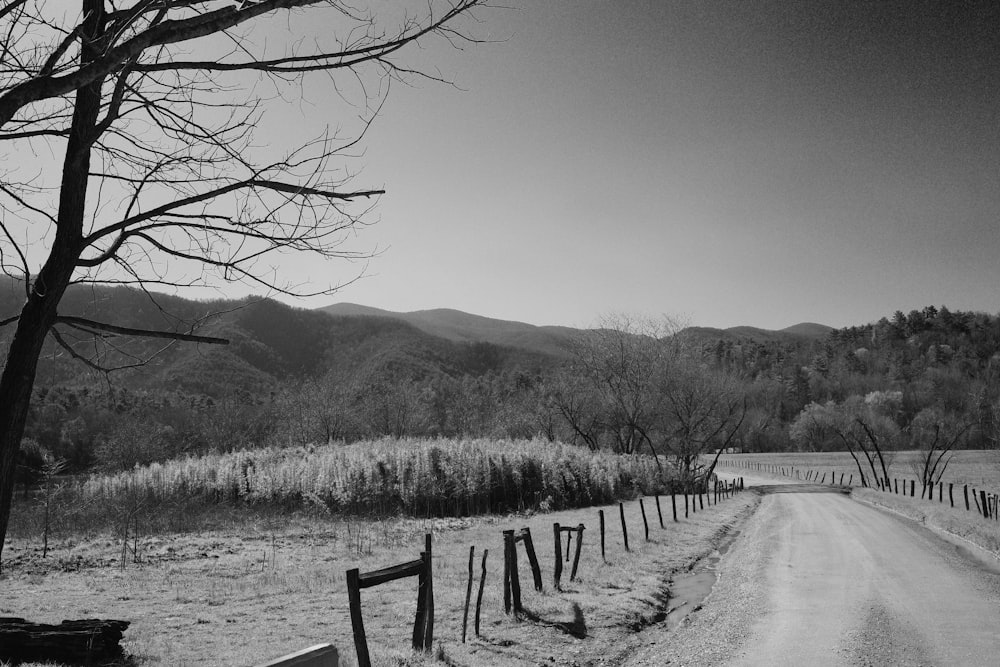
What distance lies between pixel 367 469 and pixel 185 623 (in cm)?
1688

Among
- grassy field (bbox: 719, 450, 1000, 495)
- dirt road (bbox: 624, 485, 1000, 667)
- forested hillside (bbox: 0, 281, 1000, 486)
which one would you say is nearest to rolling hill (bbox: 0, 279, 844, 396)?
forested hillside (bbox: 0, 281, 1000, 486)

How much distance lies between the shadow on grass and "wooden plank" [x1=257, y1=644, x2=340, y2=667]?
7662 millimetres

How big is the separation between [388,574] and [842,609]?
27.1 feet

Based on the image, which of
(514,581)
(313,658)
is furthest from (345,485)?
(313,658)

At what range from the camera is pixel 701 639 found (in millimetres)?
9422

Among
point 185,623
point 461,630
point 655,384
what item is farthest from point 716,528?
point 655,384

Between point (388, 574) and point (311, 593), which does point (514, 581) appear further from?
point (311, 593)

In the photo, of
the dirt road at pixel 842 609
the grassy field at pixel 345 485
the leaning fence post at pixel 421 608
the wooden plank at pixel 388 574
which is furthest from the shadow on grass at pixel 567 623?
the grassy field at pixel 345 485

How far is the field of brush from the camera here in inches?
356

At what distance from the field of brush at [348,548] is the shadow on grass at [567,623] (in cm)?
4

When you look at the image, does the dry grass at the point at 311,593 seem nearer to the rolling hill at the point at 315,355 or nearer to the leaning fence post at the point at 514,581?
the leaning fence post at the point at 514,581

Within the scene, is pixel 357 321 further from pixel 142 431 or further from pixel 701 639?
pixel 701 639

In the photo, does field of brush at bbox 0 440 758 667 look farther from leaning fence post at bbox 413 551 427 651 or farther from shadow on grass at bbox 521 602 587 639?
leaning fence post at bbox 413 551 427 651

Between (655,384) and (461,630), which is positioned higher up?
(655,384)
